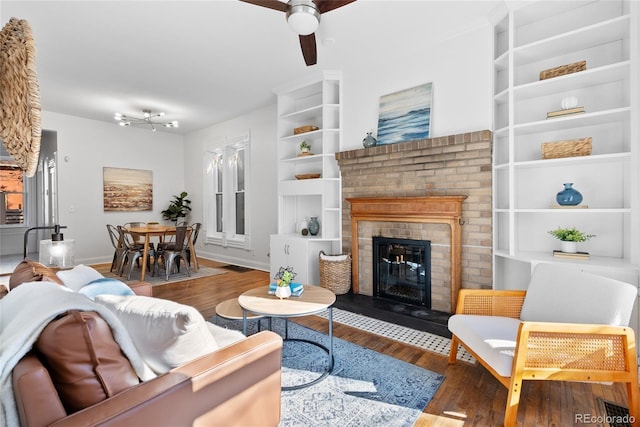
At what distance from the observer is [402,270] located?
3555mm

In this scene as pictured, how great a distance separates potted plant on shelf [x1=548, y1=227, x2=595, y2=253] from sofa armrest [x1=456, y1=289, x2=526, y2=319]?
77cm

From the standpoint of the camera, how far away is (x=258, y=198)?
5.71m

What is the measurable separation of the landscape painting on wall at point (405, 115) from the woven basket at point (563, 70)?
1.00m

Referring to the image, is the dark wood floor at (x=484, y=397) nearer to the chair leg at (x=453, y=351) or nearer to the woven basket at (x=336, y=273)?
the chair leg at (x=453, y=351)

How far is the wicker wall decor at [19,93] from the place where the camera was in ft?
1.82

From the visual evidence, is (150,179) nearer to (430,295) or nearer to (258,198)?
(258,198)

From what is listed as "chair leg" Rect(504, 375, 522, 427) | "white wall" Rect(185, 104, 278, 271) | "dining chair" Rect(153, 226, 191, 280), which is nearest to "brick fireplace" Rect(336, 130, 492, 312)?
"chair leg" Rect(504, 375, 522, 427)

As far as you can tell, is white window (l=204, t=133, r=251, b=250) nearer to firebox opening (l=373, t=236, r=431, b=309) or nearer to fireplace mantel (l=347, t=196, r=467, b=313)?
fireplace mantel (l=347, t=196, r=467, b=313)

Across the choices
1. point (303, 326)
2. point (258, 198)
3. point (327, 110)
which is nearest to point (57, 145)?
point (258, 198)

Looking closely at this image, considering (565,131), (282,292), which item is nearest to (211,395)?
(282,292)

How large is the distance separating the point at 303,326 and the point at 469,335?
155 centimetres

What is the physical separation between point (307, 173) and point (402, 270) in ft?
6.77

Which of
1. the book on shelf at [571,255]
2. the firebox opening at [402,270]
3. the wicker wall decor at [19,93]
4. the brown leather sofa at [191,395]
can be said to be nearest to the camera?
the wicker wall decor at [19,93]

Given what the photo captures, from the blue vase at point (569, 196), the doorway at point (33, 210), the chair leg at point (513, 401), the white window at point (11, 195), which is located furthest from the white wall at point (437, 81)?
the white window at point (11, 195)
